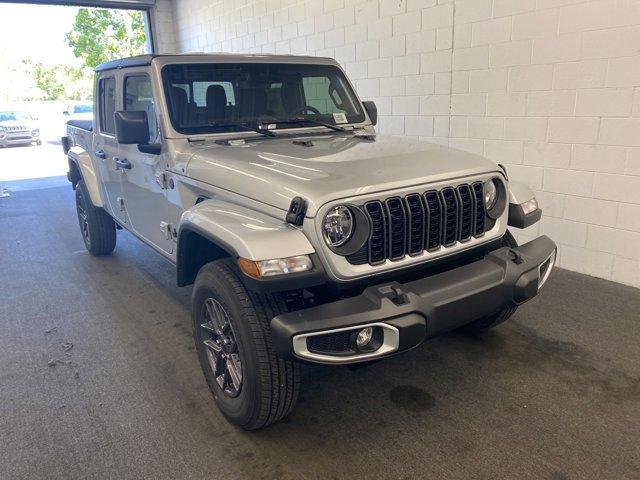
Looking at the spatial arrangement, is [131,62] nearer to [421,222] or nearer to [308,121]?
[308,121]

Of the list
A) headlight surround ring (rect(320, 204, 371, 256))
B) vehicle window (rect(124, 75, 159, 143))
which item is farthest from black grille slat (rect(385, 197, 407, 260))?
vehicle window (rect(124, 75, 159, 143))

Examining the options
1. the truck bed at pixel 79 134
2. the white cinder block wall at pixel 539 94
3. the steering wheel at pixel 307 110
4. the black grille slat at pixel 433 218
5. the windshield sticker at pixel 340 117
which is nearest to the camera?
the black grille slat at pixel 433 218

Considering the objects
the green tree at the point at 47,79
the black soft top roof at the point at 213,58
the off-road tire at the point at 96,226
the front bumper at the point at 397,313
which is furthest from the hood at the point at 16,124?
the front bumper at the point at 397,313

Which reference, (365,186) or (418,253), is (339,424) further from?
(365,186)

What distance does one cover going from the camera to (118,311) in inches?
154

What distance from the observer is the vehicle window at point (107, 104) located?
4.00 meters

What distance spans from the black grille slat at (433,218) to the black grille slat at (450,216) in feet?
0.11

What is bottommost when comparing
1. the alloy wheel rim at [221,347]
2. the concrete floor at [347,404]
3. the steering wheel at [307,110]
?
the concrete floor at [347,404]

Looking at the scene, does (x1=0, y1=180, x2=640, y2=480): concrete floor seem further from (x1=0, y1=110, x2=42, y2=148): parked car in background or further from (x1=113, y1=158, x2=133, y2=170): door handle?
(x1=0, y1=110, x2=42, y2=148): parked car in background

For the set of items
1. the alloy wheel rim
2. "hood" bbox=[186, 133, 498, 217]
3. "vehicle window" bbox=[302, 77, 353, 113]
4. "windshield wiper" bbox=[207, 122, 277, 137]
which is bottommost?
the alloy wheel rim

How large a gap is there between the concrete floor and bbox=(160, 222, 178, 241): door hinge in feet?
2.33

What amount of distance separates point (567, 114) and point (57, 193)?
8.42 m

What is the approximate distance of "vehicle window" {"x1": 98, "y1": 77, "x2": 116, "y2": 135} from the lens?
13.1 feet

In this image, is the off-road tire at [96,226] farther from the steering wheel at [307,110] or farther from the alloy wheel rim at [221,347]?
the alloy wheel rim at [221,347]
